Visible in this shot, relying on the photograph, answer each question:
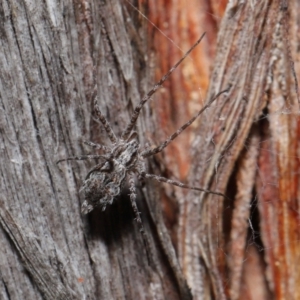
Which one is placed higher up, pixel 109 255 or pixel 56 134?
pixel 56 134

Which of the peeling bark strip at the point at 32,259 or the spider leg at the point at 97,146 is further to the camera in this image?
the spider leg at the point at 97,146

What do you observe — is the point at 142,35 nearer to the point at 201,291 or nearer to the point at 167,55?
the point at 167,55

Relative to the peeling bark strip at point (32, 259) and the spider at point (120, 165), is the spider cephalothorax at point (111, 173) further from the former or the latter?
the peeling bark strip at point (32, 259)

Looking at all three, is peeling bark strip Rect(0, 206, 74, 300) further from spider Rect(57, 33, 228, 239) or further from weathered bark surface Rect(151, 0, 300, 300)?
weathered bark surface Rect(151, 0, 300, 300)

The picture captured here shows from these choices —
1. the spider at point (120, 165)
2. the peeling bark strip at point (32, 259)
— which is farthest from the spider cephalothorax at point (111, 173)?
the peeling bark strip at point (32, 259)

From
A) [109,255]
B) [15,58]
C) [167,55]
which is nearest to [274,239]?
[109,255]
